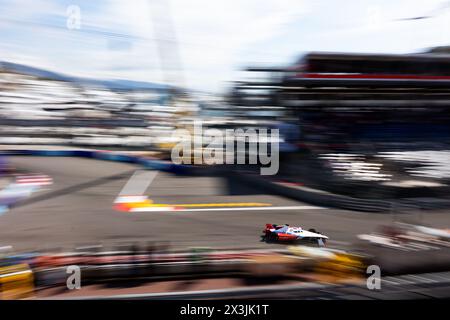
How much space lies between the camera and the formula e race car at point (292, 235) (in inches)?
170

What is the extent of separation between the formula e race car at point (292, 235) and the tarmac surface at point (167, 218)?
0.15m

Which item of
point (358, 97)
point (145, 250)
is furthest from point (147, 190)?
point (358, 97)

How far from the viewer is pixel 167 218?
584 centimetres

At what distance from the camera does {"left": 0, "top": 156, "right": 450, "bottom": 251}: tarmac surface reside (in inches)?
193

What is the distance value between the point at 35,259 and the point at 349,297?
9.03 feet

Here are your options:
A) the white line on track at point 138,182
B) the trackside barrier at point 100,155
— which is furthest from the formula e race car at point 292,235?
the trackside barrier at point 100,155

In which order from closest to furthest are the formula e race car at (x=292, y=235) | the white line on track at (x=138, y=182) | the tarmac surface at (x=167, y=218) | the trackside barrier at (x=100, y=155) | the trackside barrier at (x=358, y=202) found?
the formula e race car at (x=292, y=235)
the tarmac surface at (x=167, y=218)
the trackside barrier at (x=358, y=202)
the white line on track at (x=138, y=182)
the trackside barrier at (x=100, y=155)

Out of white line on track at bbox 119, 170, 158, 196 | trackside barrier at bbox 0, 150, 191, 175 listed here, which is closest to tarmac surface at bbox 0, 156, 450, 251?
white line on track at bbox 119, 170, 158, 196

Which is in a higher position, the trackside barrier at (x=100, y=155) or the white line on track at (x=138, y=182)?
the trackside barrier at (x=100, y=155)

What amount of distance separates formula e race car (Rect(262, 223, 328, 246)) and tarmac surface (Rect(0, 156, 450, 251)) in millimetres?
149

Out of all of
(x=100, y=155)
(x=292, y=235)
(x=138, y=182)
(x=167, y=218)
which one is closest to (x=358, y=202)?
(x=292, y=235)

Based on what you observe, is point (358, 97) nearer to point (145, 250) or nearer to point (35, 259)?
point (145, 250)

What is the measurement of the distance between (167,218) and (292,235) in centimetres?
219

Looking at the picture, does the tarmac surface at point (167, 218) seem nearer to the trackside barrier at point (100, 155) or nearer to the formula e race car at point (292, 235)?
the formula e race car at point (292, 235)
